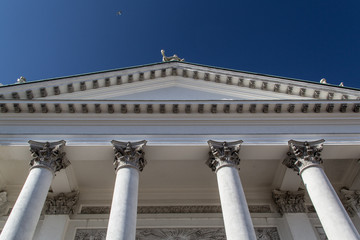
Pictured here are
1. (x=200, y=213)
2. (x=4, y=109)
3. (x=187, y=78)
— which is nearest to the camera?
(x=4, y=109)

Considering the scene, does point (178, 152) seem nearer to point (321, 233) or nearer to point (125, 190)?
point (125, 190)

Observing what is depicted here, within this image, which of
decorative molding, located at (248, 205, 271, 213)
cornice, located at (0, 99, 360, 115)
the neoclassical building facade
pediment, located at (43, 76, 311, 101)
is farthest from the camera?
pediment, located at (43, 76, 311, 101)

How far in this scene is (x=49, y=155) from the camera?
906 cm

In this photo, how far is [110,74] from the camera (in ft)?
40.0

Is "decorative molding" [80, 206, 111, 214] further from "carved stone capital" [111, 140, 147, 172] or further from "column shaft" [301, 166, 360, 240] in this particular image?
"column shaft" [301, 166, 360, 240]

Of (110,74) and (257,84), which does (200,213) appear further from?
(110,74)

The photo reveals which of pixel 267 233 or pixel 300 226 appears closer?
pixel 300 226

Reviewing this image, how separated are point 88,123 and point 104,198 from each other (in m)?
3.06

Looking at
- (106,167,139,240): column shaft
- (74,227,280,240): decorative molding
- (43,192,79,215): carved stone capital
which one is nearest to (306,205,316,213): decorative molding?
(74,227,280,240): decorative molding

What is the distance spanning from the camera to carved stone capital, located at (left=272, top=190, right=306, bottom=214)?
11109mm

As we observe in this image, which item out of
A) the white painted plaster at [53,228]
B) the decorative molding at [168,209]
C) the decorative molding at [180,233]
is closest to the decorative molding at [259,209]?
the decorative molding at [168,209]

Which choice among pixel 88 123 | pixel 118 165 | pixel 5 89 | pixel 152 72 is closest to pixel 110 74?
pixel 152 72

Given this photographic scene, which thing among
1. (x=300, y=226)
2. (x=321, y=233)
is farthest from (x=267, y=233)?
(x=321, y=233)

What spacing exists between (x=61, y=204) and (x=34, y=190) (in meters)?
3.13
